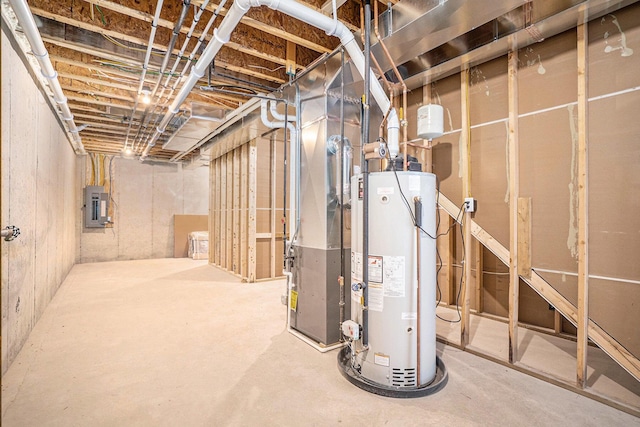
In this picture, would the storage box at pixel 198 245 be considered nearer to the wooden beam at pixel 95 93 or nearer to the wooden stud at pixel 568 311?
the wooden beam at pixel 95 93

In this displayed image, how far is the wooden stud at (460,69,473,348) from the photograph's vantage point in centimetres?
292

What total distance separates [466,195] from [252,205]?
349 centimetres

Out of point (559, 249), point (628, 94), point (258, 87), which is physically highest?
point (258, 87)

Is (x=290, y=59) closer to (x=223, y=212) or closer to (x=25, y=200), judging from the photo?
(x=25, y=200)

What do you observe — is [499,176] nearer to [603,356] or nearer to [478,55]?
[478,55]

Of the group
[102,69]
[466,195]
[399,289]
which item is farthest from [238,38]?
[399,289]

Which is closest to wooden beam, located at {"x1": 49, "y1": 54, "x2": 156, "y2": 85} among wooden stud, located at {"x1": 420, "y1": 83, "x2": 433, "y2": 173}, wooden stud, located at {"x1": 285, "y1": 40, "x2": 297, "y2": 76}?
wooden stud, located at {"x1": 285, "y1": 40, "x2": 297, "y2": 76}

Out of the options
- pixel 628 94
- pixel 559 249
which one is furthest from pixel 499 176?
pixel 628 94

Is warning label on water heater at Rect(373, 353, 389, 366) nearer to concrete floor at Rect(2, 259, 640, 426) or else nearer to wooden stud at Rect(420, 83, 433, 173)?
concrete floor at Rect(2, 259, 640, 426)

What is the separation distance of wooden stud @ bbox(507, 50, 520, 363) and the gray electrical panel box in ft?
26.1

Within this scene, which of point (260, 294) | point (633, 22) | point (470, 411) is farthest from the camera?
point (260, 294)

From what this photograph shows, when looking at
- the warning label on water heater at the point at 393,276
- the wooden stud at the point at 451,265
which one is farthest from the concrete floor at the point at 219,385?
the wooden stud at the point at 451,265

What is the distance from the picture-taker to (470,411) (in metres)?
2.08

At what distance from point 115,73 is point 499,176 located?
13.1 feet
